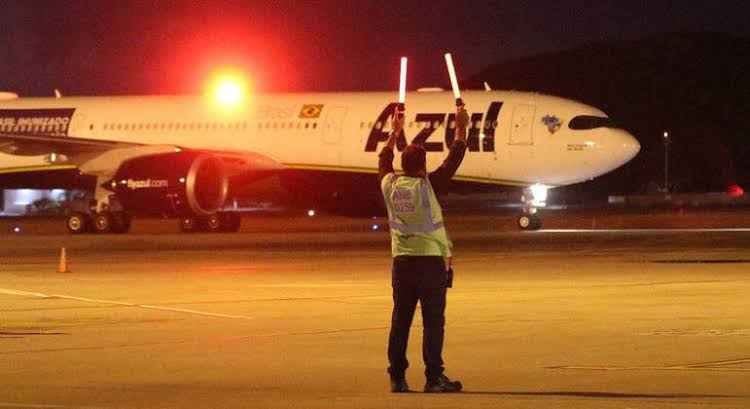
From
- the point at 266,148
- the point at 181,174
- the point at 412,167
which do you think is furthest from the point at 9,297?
the point at 266,148

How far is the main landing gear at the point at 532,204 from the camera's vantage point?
124 feet

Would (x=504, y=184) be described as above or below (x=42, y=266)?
above

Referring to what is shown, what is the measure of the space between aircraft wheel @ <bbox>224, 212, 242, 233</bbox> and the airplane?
3cm

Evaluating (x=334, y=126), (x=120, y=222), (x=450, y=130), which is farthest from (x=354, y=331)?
(x=120, y=222)

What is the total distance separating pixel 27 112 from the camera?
144 feet

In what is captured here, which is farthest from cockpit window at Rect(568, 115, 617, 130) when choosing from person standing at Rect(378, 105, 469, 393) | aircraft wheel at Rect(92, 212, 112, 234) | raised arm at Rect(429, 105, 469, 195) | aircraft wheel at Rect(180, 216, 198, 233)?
person standing at Rect(378, 105, 469, 393)

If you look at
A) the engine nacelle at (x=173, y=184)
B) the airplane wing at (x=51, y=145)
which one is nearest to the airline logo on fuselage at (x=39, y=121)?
the airplane wing at (x=51, y=145)

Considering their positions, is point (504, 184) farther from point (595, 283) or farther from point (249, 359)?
point (249, 359)

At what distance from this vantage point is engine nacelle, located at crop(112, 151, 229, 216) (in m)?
37.5

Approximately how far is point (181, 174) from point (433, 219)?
2647cm

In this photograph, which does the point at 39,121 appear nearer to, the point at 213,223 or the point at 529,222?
the point at 213,223

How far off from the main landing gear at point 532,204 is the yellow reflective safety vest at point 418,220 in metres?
26.1

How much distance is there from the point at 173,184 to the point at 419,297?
26.4 meters

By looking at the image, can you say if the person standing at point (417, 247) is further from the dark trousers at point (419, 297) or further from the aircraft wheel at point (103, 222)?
the aircraft wheel at point (103, 222)
